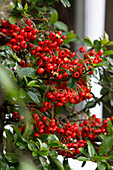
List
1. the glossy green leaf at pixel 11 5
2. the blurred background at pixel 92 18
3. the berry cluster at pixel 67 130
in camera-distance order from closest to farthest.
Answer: the glossy green leaf at pixel 11 5
the berry cluster at pixel 67 130
the blurred background at pixel 92 18

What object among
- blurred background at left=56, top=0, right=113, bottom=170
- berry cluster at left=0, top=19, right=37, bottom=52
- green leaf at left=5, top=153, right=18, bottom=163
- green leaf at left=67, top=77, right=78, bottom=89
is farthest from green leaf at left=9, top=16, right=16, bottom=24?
blurred background at left=56, top=0, right=113, bottom=170

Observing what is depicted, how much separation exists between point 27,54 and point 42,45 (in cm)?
11

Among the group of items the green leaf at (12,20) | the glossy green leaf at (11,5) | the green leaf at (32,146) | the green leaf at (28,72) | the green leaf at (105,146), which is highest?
the glossy green leaf at (11,5)

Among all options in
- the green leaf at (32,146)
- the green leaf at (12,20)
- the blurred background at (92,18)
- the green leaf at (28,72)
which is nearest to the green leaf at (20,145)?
the green leaf at (32,146)

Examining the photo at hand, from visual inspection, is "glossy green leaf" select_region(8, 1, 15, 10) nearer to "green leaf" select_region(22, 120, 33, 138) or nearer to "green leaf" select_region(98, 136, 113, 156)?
"green leaf" select_region(22, 120, 33, 138)

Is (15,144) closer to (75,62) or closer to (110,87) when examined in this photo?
(75,62)

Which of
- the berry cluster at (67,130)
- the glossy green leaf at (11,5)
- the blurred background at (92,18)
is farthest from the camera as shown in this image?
the blurred background at (92,18)

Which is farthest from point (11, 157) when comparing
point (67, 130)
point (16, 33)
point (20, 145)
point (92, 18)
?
point (92, 18)

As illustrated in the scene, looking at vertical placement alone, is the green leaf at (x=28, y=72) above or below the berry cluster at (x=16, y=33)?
below

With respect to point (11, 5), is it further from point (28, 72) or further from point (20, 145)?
point (20, 145)

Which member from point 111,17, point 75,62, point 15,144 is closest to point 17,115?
point 15,144

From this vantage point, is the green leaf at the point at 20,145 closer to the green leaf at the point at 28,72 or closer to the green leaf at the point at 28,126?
the green leaf at the point at 28,126

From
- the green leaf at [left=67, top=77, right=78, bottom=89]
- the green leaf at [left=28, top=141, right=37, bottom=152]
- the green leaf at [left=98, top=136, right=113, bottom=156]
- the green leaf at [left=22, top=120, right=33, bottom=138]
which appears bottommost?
the green leaf at [left=98, top=136, right=113, bottom=156]

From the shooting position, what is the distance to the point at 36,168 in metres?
0.53
